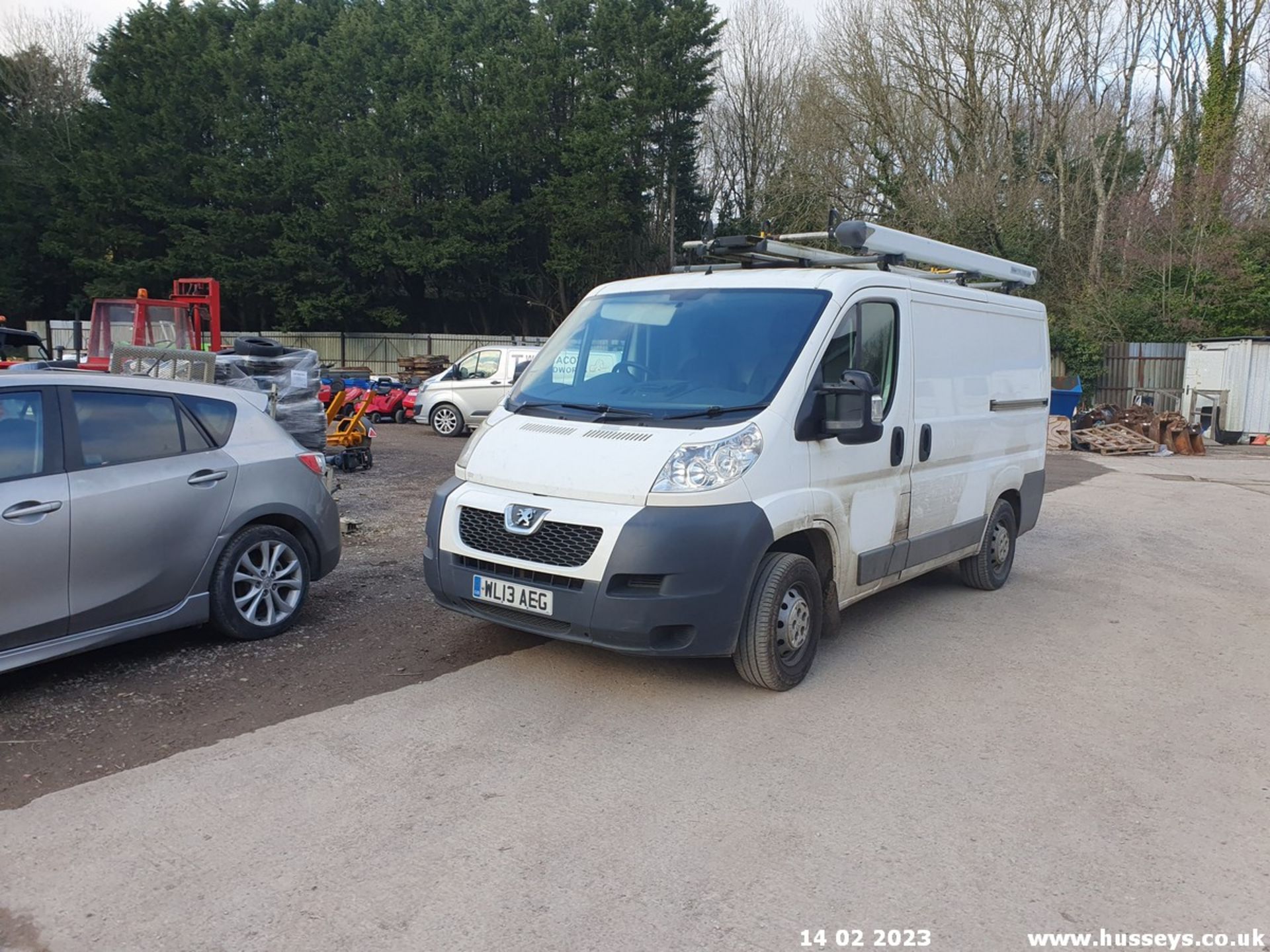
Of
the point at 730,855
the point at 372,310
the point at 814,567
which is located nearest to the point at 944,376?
the point at 814,567

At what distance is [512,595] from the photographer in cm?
497

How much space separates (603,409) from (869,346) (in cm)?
164

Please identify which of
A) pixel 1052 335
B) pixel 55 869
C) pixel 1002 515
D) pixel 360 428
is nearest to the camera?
pixel 55 869

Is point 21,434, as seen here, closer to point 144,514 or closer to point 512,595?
point 144,514

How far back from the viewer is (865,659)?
5863 mm

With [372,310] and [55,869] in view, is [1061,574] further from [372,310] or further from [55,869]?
[372,310]

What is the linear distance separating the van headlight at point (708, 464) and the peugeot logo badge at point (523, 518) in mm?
609

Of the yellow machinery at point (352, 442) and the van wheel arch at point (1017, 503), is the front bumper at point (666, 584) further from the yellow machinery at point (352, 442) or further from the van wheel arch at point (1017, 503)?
the yellow machinery at point (352, 442)

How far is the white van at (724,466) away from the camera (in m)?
4.77

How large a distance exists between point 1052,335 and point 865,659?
2293 centimetres

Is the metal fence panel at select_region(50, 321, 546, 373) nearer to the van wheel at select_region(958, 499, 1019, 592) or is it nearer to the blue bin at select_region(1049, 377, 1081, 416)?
the blue bin at select_region(1049, 377, 1081, 416)

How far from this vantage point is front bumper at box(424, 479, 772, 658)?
185 inches

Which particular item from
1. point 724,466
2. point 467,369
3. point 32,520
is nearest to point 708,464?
point 724,466

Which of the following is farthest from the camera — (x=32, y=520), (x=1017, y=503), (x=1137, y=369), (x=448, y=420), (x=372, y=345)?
(x=372, y=345)
